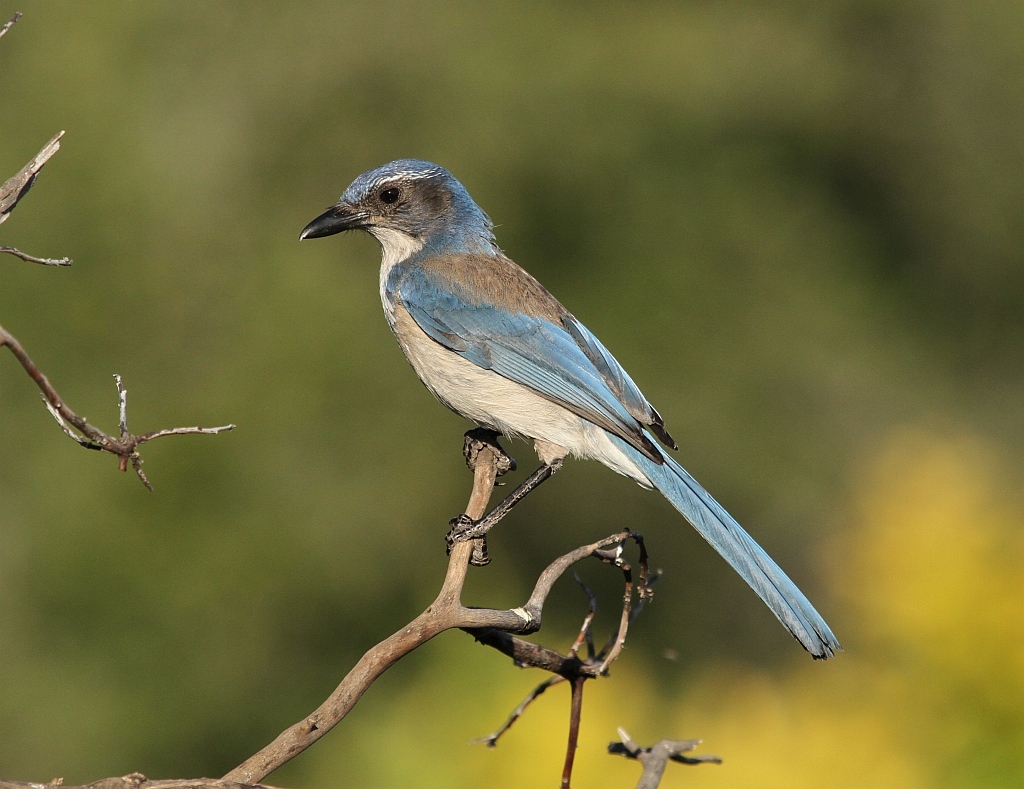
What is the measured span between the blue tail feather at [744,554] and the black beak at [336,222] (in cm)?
130

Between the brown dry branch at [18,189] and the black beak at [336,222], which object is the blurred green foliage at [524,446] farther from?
the brown dry branch at [18,189]

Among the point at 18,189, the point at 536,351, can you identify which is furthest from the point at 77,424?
the point at 536,351

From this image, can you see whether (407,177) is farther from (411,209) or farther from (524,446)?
(524,446)

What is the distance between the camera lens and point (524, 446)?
6.63 m

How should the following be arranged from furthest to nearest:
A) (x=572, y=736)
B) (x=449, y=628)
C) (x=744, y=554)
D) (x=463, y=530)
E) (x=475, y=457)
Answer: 1. (x=475, y=457)
2. (x=744, y=554)
3. (x=463, y=530)
4. (x=572, y=736)
5. (x=449, y=628)

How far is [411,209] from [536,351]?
87 cm

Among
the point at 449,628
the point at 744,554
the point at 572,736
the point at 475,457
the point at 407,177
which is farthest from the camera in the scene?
the point at 407,177

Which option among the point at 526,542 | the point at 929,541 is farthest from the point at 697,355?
the point at 929,541

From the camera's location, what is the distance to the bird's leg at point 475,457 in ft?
9.86

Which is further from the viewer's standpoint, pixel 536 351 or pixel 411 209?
pixel 411 209

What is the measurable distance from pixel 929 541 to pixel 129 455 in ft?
16.2

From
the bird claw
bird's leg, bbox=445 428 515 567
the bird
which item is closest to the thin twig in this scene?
Answer: the bird claw

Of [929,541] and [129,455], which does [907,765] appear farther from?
[129,455]

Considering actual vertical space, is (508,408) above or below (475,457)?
above
